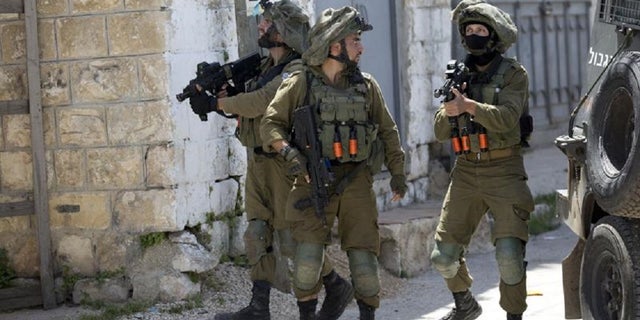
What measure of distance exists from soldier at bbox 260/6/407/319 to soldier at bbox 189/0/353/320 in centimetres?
46

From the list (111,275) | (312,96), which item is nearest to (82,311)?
(111,275)

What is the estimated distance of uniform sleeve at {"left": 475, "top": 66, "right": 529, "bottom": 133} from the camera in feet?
22.5

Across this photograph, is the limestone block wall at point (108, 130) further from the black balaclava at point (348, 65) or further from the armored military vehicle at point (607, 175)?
the armored military vehicle at point (607, 175)

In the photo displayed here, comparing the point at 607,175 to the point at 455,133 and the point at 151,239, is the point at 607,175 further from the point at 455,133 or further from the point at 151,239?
the point at 151,239

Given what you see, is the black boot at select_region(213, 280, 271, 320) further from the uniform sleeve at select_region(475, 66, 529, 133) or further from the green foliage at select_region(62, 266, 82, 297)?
the uniform sleeve at select_region(475, 66, 529, 133)

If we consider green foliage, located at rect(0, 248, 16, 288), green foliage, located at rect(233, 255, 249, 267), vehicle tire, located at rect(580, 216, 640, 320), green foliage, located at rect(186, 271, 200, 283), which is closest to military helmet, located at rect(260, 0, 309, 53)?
green foliage, located at rect(186, 271, 200, 283)

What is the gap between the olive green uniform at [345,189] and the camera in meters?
7.21

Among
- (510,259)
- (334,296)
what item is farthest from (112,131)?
(510,259)

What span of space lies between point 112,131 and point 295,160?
6.00ft

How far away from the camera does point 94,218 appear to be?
8516 millimetres

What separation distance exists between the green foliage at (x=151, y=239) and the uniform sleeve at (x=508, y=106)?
244 cm

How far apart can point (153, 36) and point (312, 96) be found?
1.51m

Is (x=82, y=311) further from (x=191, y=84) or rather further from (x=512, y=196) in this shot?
(x=512, y=196)

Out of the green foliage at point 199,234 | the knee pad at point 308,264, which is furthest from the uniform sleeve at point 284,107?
the green foliage at point 199,234
